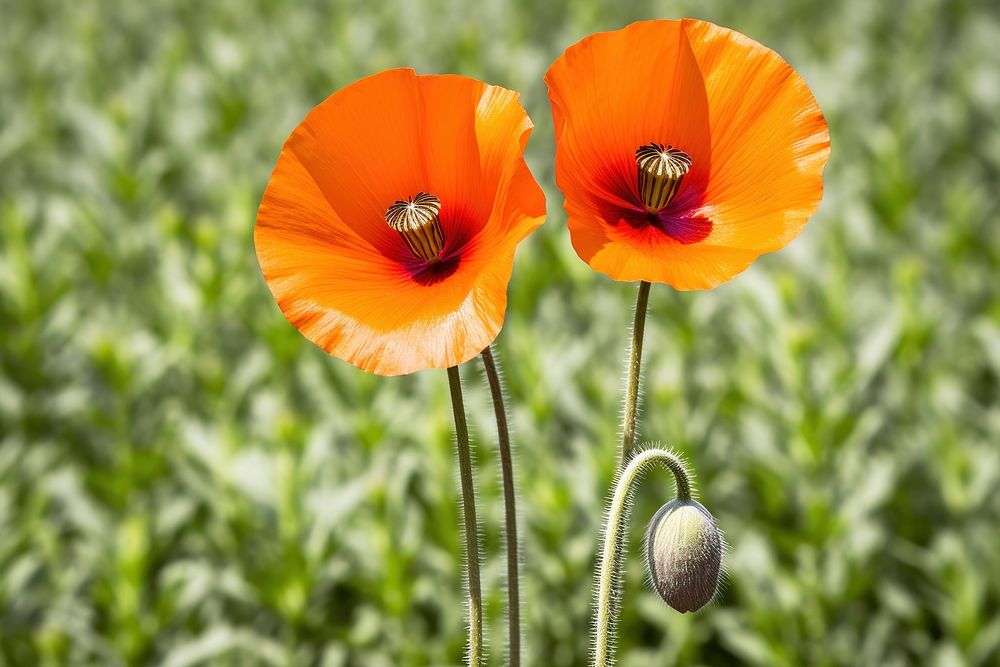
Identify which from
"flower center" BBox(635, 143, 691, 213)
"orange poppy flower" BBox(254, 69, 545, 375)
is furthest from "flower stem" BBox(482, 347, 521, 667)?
"flower center" BBox(635, 143, 691, 213)

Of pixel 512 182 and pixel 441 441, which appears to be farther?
pixel 441 441

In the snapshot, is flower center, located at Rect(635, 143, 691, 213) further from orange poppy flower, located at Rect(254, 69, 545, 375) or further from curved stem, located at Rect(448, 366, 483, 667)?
curved stem, located at Rect(448, 366, 483, 667)

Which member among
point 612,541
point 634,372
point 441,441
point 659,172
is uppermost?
point 441,441

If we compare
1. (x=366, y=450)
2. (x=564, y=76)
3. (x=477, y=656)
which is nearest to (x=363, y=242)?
(x=564, y=76)

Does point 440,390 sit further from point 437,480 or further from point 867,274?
point 867,274

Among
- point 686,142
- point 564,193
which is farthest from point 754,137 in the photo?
point 564,193

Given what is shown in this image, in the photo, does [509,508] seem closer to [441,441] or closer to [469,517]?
[469,517]

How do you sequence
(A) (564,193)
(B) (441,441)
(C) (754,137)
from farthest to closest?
(B) (441,441), (C) (754,137), (A) (564,193)
